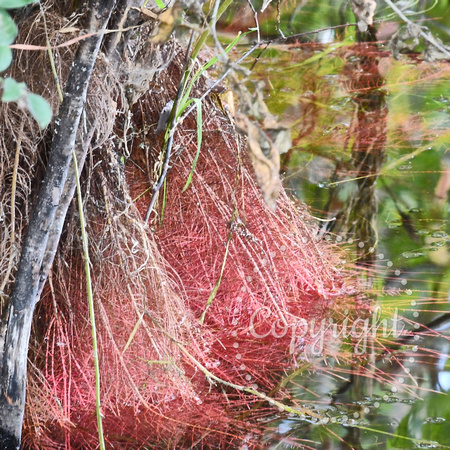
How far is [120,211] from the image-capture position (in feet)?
1.04

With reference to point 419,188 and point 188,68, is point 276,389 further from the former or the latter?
point 419,188

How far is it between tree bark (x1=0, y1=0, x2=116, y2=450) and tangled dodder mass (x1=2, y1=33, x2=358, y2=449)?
27 mm

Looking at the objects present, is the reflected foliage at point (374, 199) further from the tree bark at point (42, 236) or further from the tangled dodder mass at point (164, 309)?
the tree bark at point (42, 236)

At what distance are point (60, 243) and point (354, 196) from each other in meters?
0.45

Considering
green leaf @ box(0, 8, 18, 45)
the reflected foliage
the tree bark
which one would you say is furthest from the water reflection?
green leaf @ box(0, 8, 18, 45)

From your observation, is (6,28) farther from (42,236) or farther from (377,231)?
(377,231)

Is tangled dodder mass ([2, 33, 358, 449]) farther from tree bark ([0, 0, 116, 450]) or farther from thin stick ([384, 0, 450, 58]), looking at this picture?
thin stick ([384, 0, 450, 58])

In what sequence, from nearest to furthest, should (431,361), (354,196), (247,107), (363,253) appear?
(247,107) < (431,361) < (363,253) < (354,196)

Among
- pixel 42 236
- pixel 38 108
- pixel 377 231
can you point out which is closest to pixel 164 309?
pixel 42 236

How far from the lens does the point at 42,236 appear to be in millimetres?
271

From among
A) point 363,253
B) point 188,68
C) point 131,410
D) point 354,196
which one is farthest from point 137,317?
point 354,196

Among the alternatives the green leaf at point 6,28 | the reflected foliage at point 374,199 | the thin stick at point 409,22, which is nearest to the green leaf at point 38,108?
the green leaf at point 6,28

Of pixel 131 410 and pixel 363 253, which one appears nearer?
pixel 131 410

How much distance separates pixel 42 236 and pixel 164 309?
0.10m
